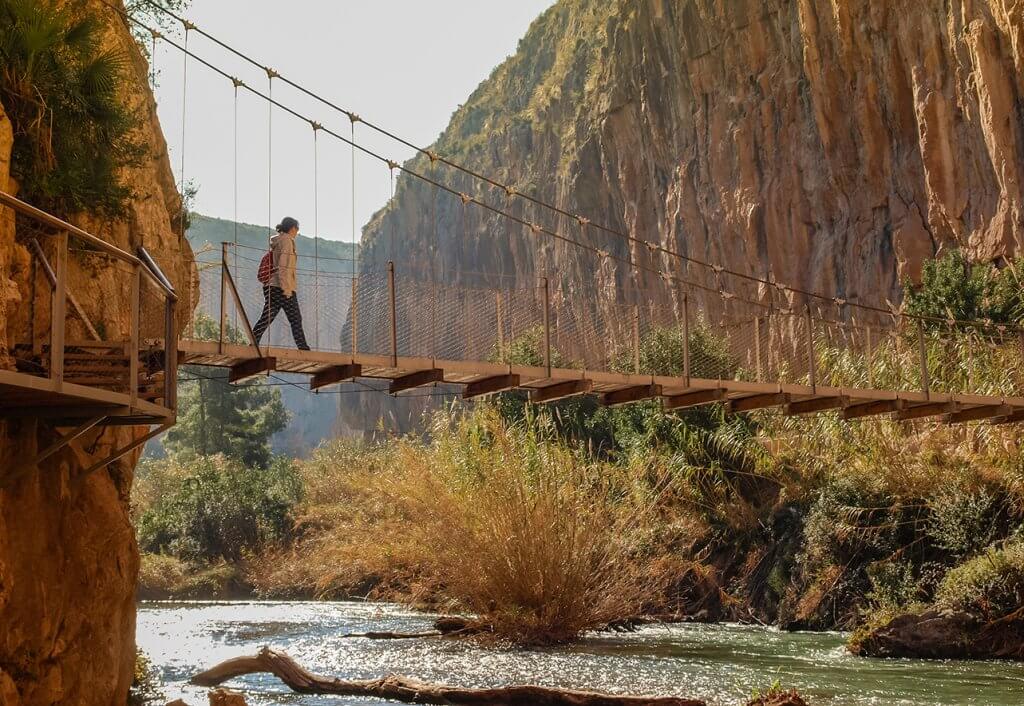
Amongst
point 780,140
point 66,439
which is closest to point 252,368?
point 66,439

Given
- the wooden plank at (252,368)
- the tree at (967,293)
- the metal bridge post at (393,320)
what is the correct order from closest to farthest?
the wooden plank at (252,368)
the metal bridge post at (393,320)
the tree at (967,293)

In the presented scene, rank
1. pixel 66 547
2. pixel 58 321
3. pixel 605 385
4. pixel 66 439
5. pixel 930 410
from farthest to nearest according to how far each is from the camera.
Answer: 1. pixel 930 410
2. pixel 605 385
3. pixel 66 547
4. pixel 66 439
5. pixel 58 321

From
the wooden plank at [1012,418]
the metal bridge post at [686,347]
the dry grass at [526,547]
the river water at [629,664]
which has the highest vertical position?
the metal bridge post at [686,347]

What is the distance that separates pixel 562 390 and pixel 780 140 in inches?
934

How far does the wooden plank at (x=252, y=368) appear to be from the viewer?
9.70 m

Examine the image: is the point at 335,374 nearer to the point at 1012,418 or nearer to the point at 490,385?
the point at 490,385

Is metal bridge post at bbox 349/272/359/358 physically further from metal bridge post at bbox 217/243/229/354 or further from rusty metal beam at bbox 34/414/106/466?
rusty metal beam at bbox 34/414/106/466

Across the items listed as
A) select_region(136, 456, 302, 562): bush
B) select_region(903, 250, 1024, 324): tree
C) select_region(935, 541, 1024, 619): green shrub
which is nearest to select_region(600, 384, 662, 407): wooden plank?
select_region(935, 541, 1024, 619): green shrub

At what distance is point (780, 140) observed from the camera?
3416 centimetres

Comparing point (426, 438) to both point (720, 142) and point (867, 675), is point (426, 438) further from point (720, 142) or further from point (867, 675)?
point (867, 675)

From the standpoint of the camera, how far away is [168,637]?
16.8 m

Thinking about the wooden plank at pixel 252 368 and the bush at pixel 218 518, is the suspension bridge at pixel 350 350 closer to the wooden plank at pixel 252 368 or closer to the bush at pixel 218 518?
the wooden plank at pixel 252 368

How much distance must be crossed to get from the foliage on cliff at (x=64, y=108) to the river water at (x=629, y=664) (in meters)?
4.48

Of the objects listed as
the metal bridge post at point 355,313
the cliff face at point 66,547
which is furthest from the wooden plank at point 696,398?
the cliff face at point 66,547
